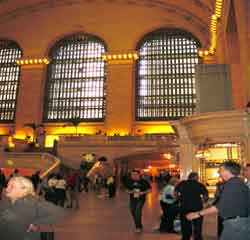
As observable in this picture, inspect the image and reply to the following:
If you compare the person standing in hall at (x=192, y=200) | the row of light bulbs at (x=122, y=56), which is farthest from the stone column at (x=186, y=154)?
the row of light bulbs at (x=122, y=56)

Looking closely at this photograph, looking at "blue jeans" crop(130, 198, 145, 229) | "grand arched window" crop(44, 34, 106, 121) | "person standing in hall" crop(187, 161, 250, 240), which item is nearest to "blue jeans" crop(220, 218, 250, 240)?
"person standing in hall" crop(187, 161, 250, 240)

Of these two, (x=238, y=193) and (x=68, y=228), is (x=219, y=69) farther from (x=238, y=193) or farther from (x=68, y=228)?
(x=238, y=193)

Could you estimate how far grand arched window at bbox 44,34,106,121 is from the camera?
31.4 m

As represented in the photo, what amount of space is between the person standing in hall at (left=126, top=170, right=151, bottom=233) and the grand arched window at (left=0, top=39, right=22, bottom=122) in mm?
27584

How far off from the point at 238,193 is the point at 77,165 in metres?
21.8

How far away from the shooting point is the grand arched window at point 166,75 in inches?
1193

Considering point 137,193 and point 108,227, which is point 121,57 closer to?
point 137,193

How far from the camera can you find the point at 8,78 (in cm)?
3369

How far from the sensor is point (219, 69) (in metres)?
12.0

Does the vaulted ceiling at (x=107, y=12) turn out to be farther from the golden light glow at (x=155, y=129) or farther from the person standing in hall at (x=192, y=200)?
the person standing in hall at (x=192, y=200)

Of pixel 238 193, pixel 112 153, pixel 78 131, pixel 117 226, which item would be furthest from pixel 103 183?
pixel 238 193

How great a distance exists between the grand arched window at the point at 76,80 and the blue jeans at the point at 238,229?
28.0 meters

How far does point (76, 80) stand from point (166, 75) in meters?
8.54

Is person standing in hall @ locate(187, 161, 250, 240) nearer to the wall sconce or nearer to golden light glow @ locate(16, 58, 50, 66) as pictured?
the wall sconce
